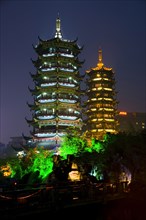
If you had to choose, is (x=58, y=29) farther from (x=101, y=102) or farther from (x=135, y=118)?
(x=135, y=118)

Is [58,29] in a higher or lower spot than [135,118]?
higher

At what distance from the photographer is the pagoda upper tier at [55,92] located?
4759 cm

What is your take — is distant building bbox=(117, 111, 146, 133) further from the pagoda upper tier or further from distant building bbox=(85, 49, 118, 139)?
the pagoda upper tier

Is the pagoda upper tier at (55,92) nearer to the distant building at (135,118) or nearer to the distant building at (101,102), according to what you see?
the distant building at (101,102)

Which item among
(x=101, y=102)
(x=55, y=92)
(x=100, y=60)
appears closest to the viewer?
(x=55, y=92)

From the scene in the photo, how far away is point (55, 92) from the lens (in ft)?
160

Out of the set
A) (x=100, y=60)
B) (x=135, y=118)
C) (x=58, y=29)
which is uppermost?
(x=58, y=29)

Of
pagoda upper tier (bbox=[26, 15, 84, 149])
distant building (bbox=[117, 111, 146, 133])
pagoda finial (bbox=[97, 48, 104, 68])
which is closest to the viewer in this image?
pagoda upper tier (bbox=[26, 15, 84, 149])

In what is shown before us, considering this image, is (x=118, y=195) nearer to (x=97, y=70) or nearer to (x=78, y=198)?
(x=78, y=198)

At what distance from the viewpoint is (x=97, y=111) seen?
63.3 meters

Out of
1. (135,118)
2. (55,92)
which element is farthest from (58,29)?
(135,118)

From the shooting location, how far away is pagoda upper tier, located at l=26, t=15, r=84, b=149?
47594 millimetres

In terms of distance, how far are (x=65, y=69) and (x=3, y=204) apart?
38.0 meters

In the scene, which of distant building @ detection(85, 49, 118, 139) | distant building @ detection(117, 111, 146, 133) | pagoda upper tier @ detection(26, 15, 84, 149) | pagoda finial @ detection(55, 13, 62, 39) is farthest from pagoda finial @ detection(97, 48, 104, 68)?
distant building @ detection(117, 111, 146, 133)
